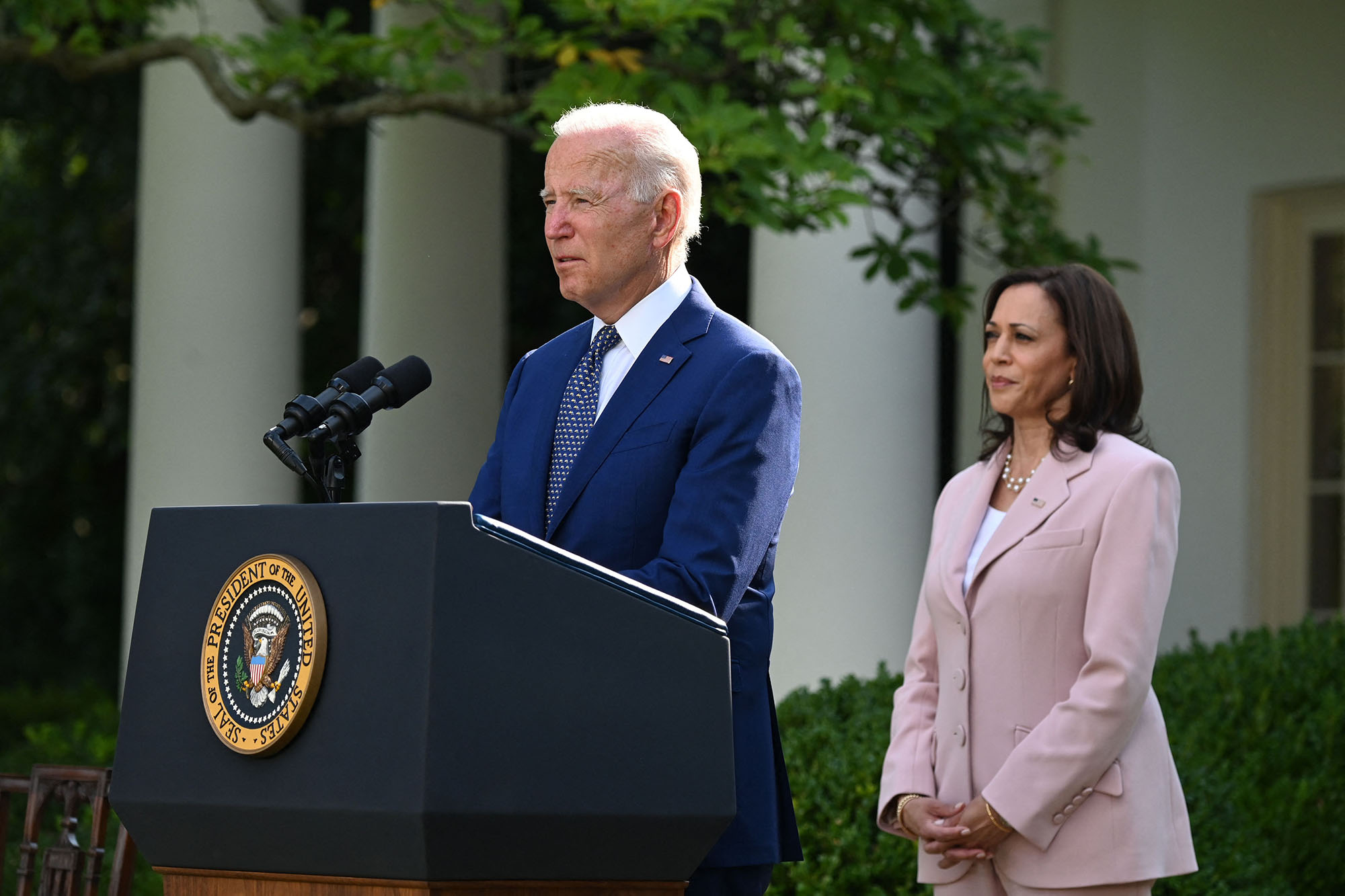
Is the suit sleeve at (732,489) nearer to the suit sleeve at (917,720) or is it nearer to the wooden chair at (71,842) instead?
the suit sleeve at (917,720)

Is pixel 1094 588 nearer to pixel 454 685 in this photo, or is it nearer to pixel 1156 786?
pixel 1156 786

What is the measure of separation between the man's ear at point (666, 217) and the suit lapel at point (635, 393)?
0.39 feet

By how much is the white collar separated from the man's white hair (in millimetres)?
69

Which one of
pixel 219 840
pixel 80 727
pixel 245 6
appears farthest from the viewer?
pixel 245 6

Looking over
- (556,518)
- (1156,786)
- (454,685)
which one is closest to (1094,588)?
(1156,786)

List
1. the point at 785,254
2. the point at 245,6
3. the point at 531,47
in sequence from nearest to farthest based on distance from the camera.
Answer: the point at 531,47, the point at 785,254, the point at 245,6

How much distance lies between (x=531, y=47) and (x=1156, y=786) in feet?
12.4

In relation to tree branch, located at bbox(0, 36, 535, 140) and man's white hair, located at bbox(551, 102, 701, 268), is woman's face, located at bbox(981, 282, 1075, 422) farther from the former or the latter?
tree branch, located at bbox(0, 36, 535, 140)

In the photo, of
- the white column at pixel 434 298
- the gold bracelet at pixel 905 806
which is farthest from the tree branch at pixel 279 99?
the gold bracelet at pixel 905 806

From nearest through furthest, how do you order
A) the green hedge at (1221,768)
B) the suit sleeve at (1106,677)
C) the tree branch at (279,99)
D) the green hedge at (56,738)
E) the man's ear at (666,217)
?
1. the man's ear at (666,217)
2. the suit sleeve at (1106,677)
3. the green hedge at (1221,768)
4. the green hedge at (56,738)
5. the tree branch at (279,99)

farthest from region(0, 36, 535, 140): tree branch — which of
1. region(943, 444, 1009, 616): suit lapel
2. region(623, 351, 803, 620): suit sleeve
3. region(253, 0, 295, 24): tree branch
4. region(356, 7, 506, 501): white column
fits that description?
region(623, 351, 803, 620): suit sleeve

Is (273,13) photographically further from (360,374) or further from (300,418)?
A: (300,418)

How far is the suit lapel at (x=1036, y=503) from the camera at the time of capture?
3260mm

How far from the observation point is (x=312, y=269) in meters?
13.3
